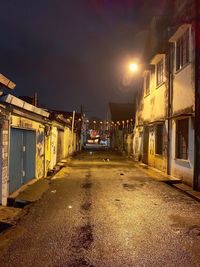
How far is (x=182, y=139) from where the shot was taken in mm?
15094

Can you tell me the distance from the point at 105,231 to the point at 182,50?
10875 mm

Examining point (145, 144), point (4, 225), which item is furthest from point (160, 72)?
point (4, 225)

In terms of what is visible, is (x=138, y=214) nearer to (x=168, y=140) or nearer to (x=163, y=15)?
(x=168, y=140)

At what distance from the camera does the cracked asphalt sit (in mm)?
5270

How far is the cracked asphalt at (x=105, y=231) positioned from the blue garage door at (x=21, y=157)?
3.73ft

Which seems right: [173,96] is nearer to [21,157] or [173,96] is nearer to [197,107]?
[197,107]

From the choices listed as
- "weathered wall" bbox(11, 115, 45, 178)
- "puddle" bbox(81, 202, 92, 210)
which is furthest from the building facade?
"weathered wall" bbox(11, 115, 45, 178)

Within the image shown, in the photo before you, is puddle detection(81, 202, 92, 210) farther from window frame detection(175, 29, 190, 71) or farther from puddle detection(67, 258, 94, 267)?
window frame detection(175, 29, 190, 71)

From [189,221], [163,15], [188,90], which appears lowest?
[189,221]

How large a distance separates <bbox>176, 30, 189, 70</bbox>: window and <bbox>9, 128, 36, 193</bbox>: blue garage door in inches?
297

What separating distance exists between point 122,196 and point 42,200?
106 inches

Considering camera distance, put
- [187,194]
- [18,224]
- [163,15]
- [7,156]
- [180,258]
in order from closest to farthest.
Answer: [180,258] < [18,224] < [7,156] < [187,194] < [163,15]

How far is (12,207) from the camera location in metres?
8.70

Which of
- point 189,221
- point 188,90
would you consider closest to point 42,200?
point 189,221
